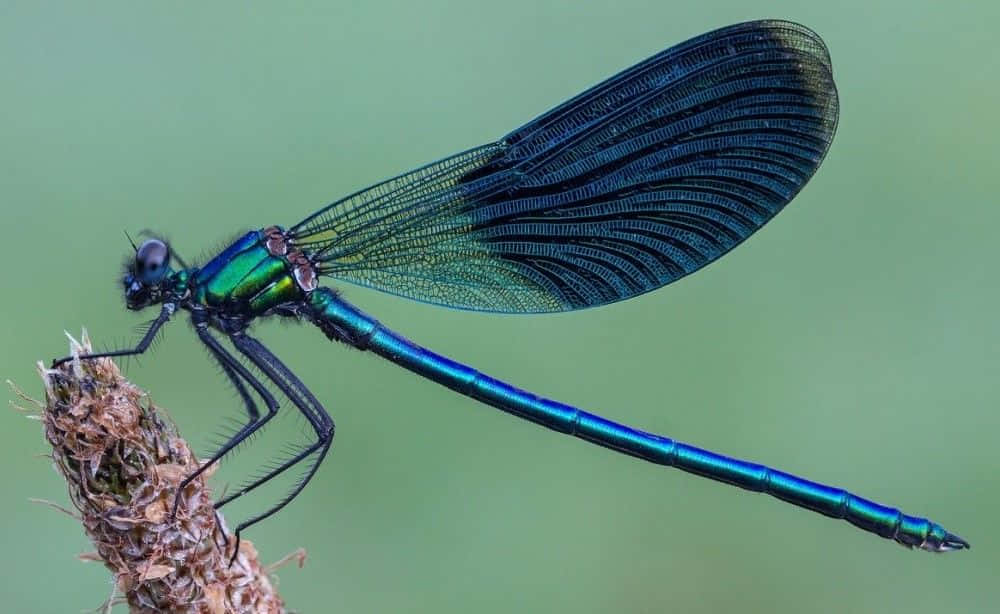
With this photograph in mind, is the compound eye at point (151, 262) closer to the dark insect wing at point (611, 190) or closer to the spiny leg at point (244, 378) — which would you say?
the spiny leg at point (244, 378)

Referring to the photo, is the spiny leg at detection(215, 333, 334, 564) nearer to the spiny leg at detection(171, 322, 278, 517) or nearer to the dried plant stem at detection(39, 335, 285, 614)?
the spiny leg at detection(171, 322, 278, 517)

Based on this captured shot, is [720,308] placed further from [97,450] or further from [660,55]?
[97,450]

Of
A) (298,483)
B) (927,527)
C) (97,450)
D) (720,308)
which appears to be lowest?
(97,450)

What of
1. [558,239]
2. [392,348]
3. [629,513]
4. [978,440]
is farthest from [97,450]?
[978,440]

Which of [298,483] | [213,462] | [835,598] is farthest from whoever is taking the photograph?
[835,598]

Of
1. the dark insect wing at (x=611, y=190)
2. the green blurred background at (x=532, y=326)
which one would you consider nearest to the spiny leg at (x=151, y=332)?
the green blurred background at (x=532, y=326)

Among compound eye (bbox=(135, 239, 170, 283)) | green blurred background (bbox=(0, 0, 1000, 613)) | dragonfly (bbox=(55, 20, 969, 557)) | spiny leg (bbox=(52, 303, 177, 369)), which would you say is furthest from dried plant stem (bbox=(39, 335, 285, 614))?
green blurred background (bbox=(0, 0, 1000, 613))

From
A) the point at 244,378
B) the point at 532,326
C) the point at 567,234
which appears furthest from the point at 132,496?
the point at 532,326
